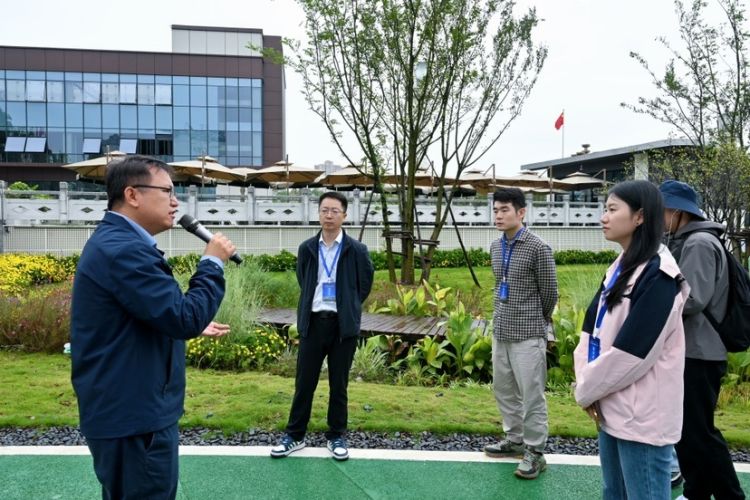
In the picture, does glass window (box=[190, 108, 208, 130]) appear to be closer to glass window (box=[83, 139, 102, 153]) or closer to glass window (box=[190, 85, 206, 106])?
glass window (box=[190, 85, 206, 106])

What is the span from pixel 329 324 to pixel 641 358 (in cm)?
248

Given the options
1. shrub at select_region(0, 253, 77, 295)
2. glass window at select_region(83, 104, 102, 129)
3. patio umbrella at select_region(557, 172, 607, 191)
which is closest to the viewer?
shrub at select_region(0, 253, 77, 295)

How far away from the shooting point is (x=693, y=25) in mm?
12680

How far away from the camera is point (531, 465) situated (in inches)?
155

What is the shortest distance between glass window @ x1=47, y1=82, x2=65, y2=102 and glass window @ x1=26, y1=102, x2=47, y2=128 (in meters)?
0.85

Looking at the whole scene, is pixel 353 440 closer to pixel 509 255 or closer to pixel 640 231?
pixel 509 255

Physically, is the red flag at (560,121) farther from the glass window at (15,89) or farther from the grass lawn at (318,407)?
the glass window at (15,89)

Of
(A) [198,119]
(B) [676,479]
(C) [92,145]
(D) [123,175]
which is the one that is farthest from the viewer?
(A) [198,119]

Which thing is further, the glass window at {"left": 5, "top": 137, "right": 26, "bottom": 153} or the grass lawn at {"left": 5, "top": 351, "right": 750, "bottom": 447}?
the glass window at {"left": 5, "top": 137, "right": 26, "bottom": 153}

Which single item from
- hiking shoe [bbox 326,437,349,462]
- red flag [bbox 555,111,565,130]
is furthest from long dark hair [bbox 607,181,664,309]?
red flag [bbox 555,111,565,130]

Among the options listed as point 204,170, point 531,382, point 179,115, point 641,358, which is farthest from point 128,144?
point 641,358

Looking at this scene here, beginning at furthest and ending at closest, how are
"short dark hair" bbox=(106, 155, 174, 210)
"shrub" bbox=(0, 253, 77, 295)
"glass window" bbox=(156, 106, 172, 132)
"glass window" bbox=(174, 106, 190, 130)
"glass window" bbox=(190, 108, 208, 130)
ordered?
"glass window" bbox=(190, 108, 208, 130)
"glass window" bbox=(174, 106, 190, 130)
"glass window" bbox=(156, 106, 172, 132)
"shrub" bbox=(0, 253, 77, 295)
"short dark hair" bbox=(106, 155, 174, 210)

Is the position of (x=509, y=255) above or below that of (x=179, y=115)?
below

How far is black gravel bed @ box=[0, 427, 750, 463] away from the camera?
15.0 feet
